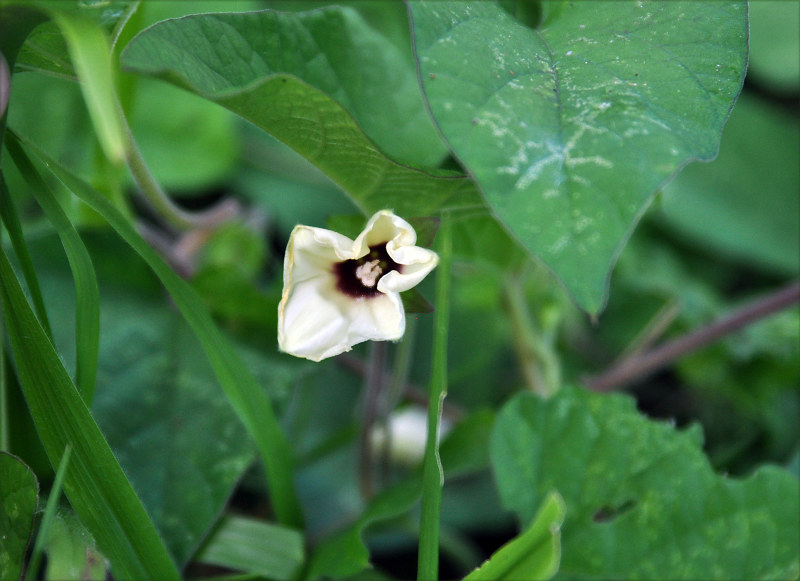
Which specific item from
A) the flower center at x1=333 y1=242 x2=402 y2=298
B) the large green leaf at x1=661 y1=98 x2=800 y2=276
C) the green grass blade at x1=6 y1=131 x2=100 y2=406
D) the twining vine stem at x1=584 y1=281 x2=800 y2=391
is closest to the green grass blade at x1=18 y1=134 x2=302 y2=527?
the green grass blade at x1=6 y1=131 x2=100 y2=406

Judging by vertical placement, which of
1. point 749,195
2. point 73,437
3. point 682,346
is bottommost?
point 749,195

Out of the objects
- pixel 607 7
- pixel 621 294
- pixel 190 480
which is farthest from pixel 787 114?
pixel 190 480

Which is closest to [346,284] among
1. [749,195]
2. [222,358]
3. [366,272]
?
[366,272]

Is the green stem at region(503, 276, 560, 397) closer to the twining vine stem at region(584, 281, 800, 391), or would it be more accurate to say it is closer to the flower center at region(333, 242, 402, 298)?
the twining vine stem at region(584, 281, 800, 391)

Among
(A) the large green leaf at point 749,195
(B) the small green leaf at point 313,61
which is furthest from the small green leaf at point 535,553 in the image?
(A) the large green leaf at point 749,195

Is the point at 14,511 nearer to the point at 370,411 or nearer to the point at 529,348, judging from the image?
the point at 370,411

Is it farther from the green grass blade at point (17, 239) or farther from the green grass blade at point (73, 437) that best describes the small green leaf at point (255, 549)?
the green grass blade at point (17, 239)

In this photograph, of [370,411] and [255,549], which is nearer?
[255,549]
